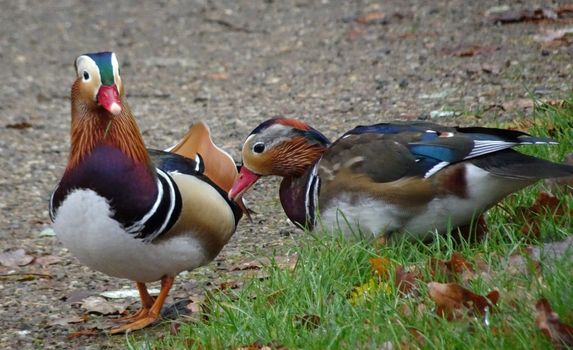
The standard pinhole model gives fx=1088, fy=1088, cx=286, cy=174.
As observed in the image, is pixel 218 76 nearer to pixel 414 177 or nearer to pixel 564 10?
pixel 564 10

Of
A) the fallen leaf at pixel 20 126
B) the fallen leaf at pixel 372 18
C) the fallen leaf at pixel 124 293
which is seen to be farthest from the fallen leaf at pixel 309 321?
the fallen leaf at pixel 372 18

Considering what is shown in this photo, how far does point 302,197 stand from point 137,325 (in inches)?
31.6

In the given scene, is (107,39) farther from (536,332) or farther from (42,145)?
(536,332)

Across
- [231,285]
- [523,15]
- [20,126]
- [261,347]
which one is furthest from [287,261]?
[523,15]

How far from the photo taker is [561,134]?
4.70 m

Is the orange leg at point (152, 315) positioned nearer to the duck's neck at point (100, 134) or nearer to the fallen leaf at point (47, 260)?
the duck's neck at point (100, 134)

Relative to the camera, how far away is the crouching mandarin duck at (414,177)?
3855mm

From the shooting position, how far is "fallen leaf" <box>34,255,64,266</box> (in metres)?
5.09

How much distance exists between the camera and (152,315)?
4.23 m

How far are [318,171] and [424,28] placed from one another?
4.36m

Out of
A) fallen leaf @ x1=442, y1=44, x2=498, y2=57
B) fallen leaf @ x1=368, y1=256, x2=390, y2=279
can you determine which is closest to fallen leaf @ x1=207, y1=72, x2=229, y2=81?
fallen leaf @ x1=442, y1=44, x2=498, y2=57

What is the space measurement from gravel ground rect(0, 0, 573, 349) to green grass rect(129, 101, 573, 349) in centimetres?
72

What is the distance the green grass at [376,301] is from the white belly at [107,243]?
0.27m

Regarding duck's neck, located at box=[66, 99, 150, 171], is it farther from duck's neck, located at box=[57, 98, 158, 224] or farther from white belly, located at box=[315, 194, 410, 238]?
white belly, located at box=[315, 194, 410, 238]
